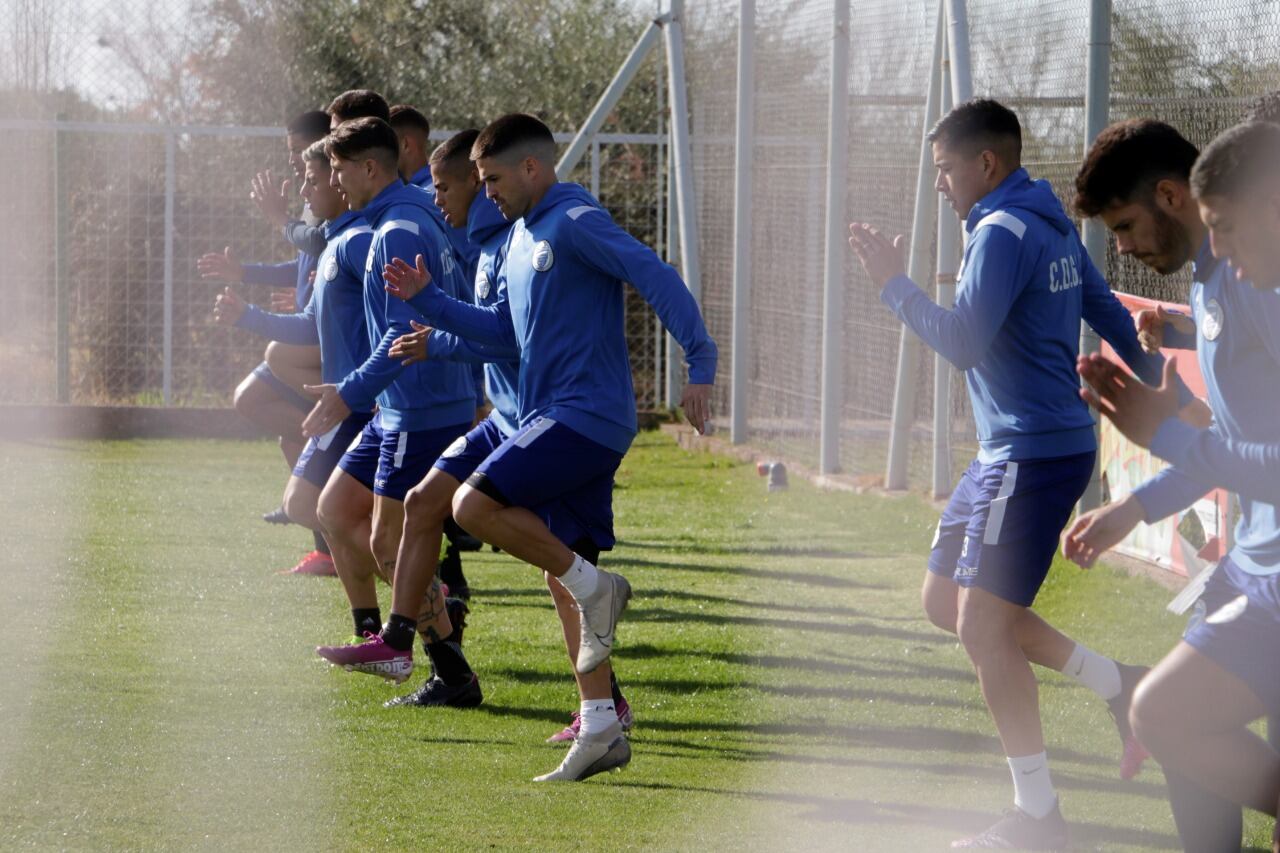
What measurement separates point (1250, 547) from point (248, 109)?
43.4 ft

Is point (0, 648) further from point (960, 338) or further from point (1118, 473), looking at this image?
point (1118, 473)

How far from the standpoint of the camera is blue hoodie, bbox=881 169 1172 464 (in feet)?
14.1

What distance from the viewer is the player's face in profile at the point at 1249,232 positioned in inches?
125

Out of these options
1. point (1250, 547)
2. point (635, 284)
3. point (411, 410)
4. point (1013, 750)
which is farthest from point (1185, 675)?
point (411, 410)

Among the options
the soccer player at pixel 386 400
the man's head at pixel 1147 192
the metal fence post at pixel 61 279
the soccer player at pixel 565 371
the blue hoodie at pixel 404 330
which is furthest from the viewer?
the soccer player at pixel 386 400

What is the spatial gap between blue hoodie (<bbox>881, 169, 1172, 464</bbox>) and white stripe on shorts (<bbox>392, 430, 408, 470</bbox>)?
2.27 m

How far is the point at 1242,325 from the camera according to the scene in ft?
11.1

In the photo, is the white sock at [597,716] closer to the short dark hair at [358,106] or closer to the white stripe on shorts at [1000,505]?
the white stripe on shorts at [1000,505]

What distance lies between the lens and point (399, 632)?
232 inches

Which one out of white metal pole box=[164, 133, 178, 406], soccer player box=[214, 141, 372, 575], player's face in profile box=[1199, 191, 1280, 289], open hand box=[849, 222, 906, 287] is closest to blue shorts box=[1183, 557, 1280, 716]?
player's face in profile box=[1199, 191, 1280, 289]

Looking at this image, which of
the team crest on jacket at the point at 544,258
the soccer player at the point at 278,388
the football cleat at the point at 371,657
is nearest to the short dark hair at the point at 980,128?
the team crest on jacket at the point at 544,258

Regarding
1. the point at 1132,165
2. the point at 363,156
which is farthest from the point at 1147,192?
the point at 363,156

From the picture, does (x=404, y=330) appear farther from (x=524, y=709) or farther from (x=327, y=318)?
(x=524, y=709)

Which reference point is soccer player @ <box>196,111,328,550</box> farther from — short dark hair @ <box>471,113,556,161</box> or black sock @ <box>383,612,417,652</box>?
short dark hair @ <box>471,113,556,161</box>
